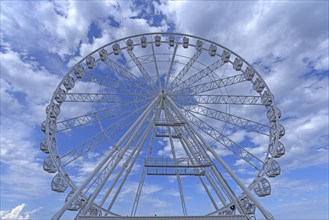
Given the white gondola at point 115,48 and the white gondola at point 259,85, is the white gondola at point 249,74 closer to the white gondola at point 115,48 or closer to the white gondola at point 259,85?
the white gondola at point 259,85

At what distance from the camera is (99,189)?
28.9m

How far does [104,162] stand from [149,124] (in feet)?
21.1

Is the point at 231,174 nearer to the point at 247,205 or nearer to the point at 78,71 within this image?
the point at 247,205

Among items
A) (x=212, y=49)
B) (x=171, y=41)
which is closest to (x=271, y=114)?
(x=212, y=49)

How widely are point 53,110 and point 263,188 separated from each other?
70.3 ft

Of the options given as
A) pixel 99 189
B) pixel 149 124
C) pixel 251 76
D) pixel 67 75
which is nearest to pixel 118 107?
pixel 149 124

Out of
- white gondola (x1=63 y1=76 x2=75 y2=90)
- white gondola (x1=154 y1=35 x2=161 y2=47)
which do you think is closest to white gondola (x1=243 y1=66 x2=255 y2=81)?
white gondola (x1=154 y1=35 x2=161 y2=47)

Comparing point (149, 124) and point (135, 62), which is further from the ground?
point (135, 62)

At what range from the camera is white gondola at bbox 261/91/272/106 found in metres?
33.9

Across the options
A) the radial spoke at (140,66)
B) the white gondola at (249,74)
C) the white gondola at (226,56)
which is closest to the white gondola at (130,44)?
the radial spoke at (140,66)

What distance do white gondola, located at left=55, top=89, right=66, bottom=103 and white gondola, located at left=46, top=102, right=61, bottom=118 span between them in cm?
59

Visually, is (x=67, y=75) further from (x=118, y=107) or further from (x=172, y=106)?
(x=172, y=106)

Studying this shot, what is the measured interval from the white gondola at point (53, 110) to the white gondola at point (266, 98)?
20753mm

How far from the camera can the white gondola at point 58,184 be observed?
99.2 feet
